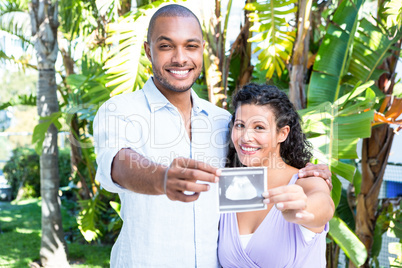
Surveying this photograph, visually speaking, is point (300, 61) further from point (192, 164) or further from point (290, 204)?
point (192, 164)

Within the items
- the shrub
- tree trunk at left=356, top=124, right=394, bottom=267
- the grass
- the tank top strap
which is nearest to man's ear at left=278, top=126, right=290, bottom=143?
the tank top strap

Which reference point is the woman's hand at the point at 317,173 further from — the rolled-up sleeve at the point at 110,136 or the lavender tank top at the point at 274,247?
the rolled-up sleeve at the point at 110,136

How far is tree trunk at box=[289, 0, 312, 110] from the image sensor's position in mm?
3627

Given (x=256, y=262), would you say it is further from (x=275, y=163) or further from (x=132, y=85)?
(x=132, y=85)

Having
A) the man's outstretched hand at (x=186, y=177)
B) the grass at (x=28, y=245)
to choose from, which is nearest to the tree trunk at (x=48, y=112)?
the grass at (x=28, y=245)

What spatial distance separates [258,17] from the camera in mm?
3539

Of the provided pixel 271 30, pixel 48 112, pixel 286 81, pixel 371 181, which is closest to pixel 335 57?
pixel 271 30

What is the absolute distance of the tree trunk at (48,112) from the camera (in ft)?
16.5

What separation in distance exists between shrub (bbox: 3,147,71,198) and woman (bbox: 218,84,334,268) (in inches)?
391

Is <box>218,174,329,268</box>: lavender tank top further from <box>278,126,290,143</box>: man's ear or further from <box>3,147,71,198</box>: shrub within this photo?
<box>3,147,71,198</box>: shrub

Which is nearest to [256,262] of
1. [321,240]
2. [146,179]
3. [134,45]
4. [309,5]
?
[321,240]

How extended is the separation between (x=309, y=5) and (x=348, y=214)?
241cm

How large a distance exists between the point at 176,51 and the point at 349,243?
2.16 m

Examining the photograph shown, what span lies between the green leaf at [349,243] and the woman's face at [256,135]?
150 cm
